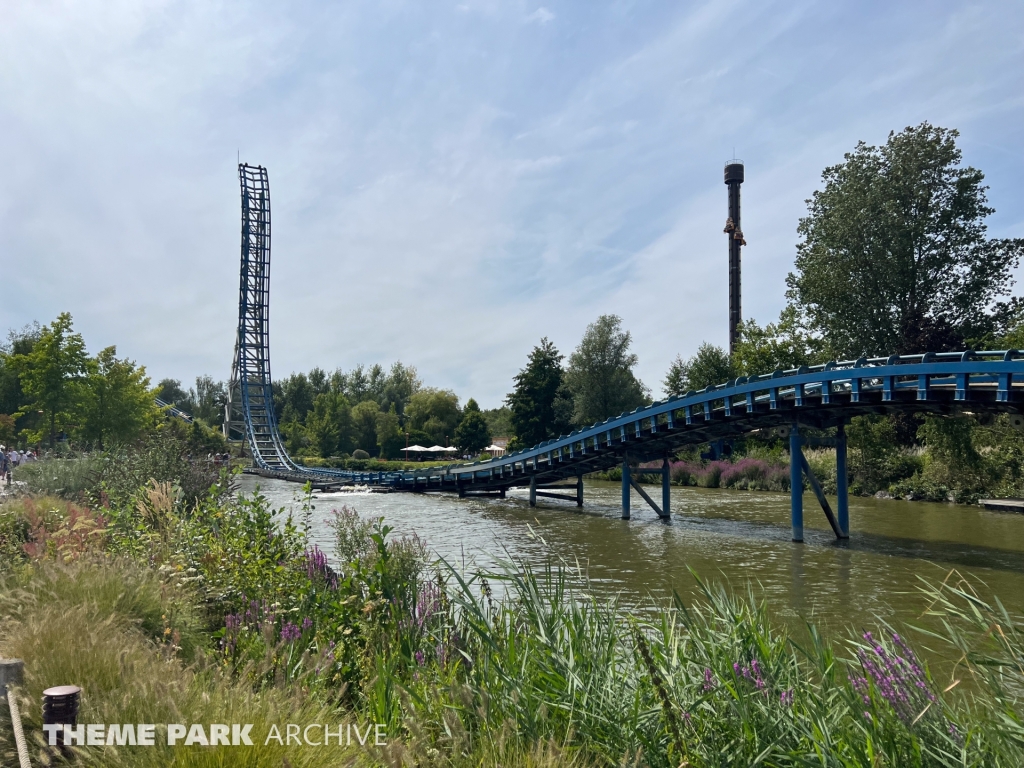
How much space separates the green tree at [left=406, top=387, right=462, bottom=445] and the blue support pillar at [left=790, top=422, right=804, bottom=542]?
188 ft

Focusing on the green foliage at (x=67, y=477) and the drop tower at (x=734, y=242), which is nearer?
the green foliage at (x=67, y=477)

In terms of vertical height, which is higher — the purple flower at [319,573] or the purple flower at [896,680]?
the purple flower at [896,680]

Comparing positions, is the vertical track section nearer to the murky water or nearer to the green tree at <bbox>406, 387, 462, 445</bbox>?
the green tree at <bbox>406, 387, 462, 445</bbox>

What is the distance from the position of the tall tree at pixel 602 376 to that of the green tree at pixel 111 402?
3163 cm

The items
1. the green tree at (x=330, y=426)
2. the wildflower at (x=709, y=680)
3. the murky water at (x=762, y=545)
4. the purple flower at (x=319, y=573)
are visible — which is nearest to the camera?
the wildflower at (x=709, y=680)

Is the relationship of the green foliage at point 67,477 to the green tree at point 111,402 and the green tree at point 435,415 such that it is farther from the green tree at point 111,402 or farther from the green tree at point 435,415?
the green tree at point 435,415

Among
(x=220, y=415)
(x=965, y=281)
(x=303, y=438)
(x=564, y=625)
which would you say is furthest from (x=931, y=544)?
(x=220, y=415)

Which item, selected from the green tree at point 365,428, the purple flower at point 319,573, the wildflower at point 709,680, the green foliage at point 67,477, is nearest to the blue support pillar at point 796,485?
the purple flower at point 319,573

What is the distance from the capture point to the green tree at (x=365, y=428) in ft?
252

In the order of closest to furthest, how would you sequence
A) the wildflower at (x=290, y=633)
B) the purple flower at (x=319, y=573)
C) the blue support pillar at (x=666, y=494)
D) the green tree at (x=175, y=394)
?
the wildflower at (x=290, y=633)
the purple flower at (x=319, y=573)
the blue support pillar at (x=666, y=494)
the green tree at (x=175, y=394)

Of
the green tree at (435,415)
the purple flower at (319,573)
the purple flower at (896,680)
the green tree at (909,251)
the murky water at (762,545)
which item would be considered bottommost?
the murky water at (762,545)

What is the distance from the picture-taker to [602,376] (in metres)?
54.9

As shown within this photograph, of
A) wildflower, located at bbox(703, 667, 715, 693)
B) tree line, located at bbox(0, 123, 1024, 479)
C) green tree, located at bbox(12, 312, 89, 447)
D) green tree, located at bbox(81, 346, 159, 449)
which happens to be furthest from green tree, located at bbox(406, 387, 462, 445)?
wildflower, located at bbox(703, 667, 715, 693)

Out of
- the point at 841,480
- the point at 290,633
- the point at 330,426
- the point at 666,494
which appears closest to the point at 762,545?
the point at 841,480
